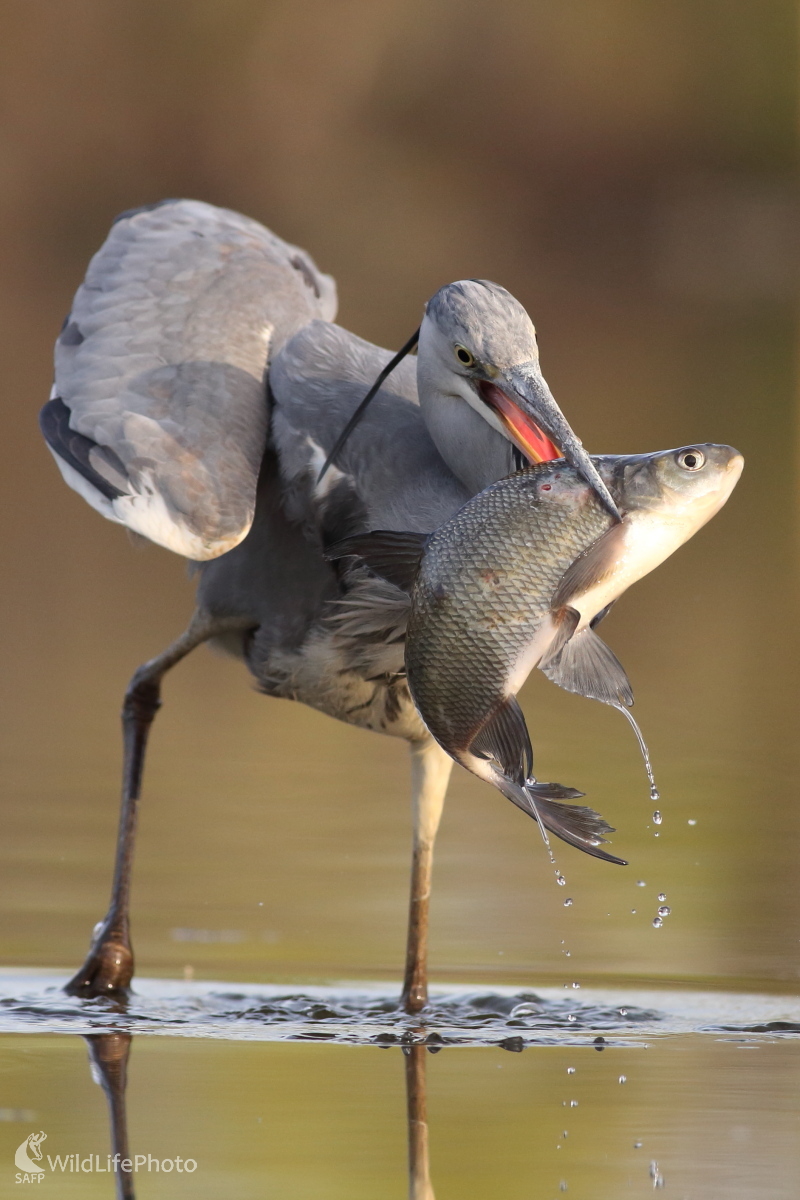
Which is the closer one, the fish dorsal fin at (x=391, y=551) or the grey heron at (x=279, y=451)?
the fish dorsal fin at (x=391, y=551)

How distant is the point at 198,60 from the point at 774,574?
18.0 metres

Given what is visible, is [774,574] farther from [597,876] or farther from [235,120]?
[235,120]

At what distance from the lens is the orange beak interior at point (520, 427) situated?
15.3ft

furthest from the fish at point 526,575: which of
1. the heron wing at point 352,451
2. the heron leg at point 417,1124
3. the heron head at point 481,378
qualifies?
the heron wing at point 352,451

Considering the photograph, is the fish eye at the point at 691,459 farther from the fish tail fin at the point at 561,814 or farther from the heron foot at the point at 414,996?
the heron foot at the point at 414,996

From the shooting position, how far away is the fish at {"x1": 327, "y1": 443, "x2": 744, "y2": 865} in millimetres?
4074

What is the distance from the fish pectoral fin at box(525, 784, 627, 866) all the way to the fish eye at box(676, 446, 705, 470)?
623mm

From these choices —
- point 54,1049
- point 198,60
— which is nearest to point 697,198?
point 198,60

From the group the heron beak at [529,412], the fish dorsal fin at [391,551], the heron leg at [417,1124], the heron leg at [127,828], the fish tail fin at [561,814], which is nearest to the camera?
the heron leg at [417,1124]

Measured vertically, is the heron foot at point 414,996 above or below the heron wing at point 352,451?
below

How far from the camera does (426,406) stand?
5273mm

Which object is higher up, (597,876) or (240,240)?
(240,240)

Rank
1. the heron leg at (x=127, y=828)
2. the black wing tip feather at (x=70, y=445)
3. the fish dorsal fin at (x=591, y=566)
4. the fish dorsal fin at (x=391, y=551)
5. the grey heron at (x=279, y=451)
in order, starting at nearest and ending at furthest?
the fish dorsal fin at (x=591, y=566) → the fish dorsal fin at (x=391, y=551) → the grey heron at (x=279, y=451) → the heron leg at (x=127, y=828) → the black wing tip feather at (x=70, y=445)

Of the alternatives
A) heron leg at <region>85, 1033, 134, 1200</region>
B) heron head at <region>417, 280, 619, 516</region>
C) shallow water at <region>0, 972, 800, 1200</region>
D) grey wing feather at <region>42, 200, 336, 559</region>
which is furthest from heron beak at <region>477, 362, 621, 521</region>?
heron leg at <region>85, 1033, 134, 1200</region>
